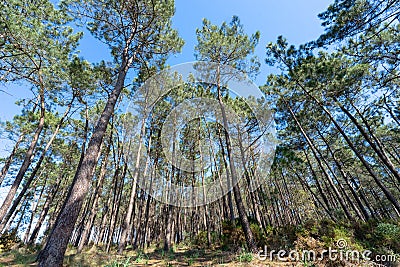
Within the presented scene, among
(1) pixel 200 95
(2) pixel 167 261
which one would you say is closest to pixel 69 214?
(2) pixel 167 261

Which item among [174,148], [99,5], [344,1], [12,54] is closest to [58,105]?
[12,54]

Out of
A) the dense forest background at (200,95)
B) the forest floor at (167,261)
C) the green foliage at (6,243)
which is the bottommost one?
the forest floor at (167,261)

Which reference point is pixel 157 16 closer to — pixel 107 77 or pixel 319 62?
pixel 107 77

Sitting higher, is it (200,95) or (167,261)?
(200,95)

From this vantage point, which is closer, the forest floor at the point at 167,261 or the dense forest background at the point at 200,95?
the forest floor at the point at 167,261
